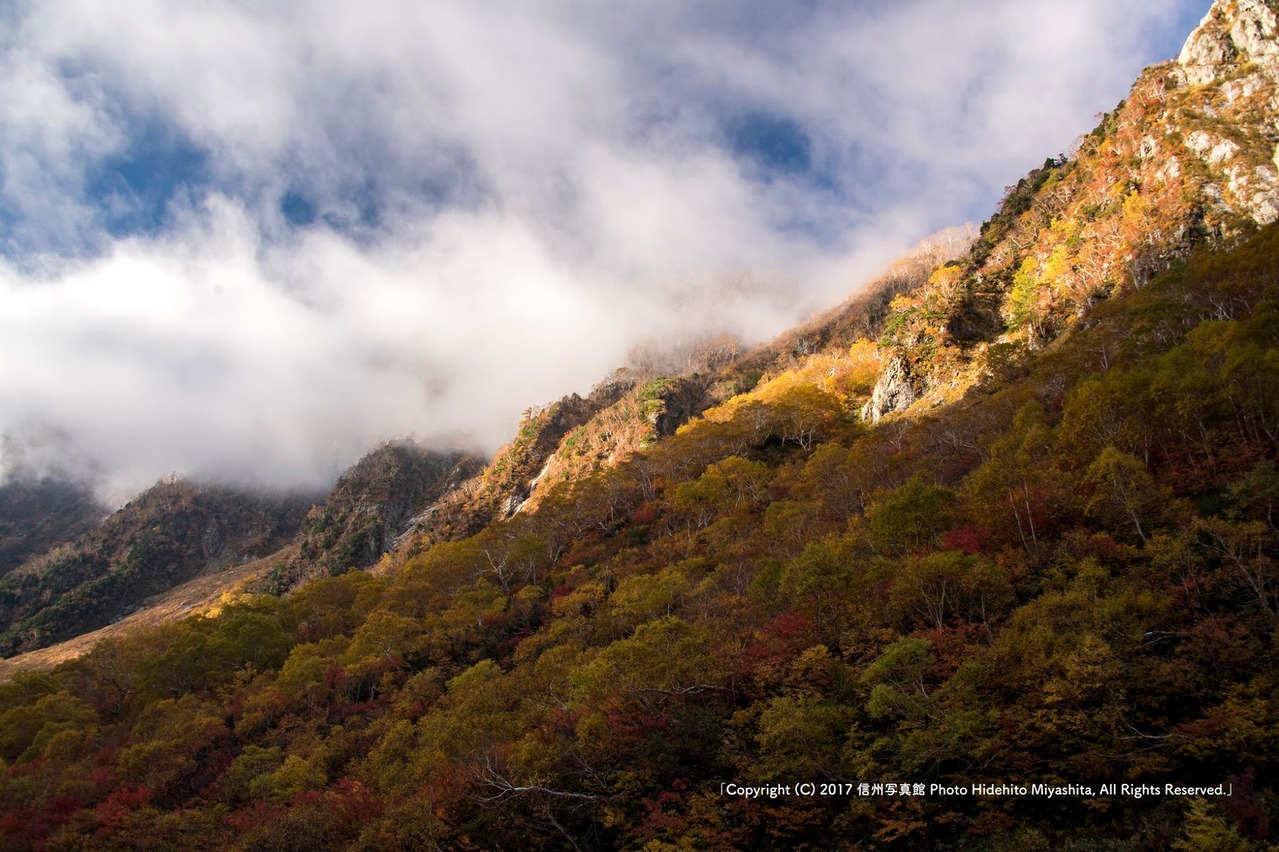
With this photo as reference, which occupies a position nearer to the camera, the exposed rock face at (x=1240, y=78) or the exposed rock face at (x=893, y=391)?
the exposed rock face at (x=1240, y=78)

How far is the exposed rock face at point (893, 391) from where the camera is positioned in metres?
76.0

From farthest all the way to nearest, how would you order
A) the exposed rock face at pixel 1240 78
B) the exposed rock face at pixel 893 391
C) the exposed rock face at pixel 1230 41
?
the exposed rock face at pixel 893 391 < the exposed rock face at pixel 1230 41 < the exposed rock face at pixel 1240 78

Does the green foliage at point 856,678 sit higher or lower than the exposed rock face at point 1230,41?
lower

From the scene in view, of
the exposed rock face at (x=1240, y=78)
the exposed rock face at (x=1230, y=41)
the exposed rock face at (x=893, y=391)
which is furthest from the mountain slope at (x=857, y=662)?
the exposed rock face at (x=1230, y=41)

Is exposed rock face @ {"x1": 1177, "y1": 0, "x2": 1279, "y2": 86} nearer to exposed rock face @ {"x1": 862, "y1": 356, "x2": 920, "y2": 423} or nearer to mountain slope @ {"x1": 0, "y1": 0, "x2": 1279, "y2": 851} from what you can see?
mountain slope @ {"x1": 0, "y1": 0, "x2": 1279, "y2": 851}

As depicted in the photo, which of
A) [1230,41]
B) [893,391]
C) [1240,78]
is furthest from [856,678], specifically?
[1230,41]

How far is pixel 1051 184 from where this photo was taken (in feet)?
312

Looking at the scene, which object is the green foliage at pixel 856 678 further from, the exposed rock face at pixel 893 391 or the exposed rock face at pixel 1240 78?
the exposed rock face at pixel 1240 78

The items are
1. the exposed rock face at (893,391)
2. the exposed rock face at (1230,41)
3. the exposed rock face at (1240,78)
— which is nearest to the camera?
the exposed rock face at (1240,78)

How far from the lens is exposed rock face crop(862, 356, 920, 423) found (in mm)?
76000

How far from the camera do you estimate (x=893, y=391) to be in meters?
78.1

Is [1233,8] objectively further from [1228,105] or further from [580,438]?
[580,438]

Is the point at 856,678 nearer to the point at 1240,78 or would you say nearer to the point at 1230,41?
the point at 1240,78

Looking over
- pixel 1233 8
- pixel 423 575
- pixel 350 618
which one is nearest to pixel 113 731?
pixel 350 618
